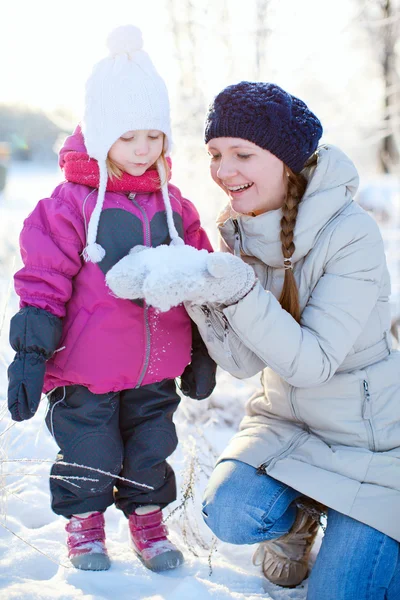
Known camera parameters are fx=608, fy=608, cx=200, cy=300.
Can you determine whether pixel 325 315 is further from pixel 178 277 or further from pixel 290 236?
pixel 178 277

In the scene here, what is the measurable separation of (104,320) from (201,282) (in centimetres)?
40

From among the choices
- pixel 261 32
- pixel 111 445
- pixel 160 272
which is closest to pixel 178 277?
pixel 160 272

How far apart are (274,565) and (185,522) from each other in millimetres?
480

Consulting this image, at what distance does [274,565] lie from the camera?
7.10 feet

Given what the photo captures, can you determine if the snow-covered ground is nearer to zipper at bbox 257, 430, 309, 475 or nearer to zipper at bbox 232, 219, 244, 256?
zipper at bbox 257, 430, 309, 475

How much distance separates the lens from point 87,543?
6.84 feet

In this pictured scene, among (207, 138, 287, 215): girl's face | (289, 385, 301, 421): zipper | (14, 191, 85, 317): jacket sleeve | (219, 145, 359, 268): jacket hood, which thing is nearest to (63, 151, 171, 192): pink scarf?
(14, 191, 85, 317): jacket sleeve

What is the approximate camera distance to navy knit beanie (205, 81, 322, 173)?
2.01 meters

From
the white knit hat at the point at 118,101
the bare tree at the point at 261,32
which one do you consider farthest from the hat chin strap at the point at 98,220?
the bare tree at the point at 261,32

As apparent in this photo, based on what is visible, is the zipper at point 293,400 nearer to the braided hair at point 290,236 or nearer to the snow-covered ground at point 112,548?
the braided hair at point 290,236

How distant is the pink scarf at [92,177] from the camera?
2.03 meters

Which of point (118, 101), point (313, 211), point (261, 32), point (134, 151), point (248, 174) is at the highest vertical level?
point (261, 32)

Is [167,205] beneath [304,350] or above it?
above

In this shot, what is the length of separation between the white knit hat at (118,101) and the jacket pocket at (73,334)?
192 mm
